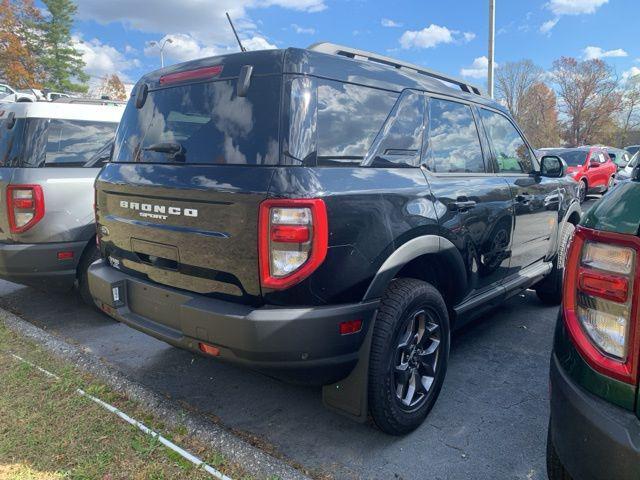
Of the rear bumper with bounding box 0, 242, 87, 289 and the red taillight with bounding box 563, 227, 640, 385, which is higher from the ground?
the red taillight with bounding box 563, 227, 640, 385

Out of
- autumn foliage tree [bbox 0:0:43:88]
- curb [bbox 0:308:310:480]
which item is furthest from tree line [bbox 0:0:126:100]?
curb [bbox 0:308:310:480]

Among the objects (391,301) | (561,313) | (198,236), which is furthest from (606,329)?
(198,236)

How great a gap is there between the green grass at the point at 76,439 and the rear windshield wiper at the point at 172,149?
148cm

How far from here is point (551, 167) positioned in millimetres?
4090

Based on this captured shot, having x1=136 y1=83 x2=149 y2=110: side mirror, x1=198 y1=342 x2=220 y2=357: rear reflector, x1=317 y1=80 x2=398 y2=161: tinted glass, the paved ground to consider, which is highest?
x1=136 y1=83 x2=149 y2=110: side mirror

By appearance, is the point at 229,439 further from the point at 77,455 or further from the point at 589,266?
the point at 589,266

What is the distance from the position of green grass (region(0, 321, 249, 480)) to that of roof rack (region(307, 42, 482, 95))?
2193mm

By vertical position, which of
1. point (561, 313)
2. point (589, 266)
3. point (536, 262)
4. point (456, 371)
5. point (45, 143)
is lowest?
point (456, 371)

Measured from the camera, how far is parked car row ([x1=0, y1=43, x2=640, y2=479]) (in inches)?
81.5

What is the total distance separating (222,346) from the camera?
7.23ft

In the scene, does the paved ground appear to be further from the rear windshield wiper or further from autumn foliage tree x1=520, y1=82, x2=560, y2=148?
autumn foliage tree x1=520, y1=82, x2=560, y2=148

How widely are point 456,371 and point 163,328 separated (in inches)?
81.7

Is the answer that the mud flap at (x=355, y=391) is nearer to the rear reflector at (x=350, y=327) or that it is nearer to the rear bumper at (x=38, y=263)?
the rear reflector at (x=350, y=327)

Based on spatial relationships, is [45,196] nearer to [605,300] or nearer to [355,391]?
[355,391]
